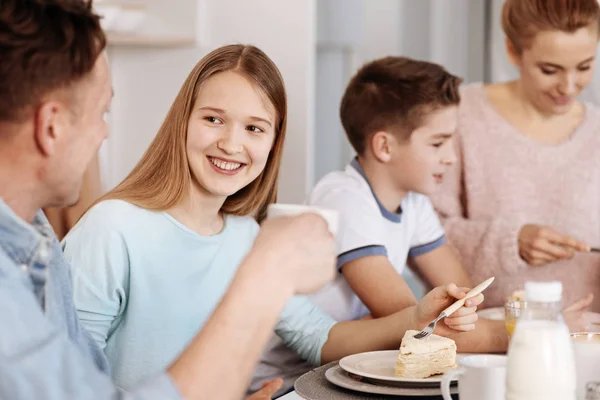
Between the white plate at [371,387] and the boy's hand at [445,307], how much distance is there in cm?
19

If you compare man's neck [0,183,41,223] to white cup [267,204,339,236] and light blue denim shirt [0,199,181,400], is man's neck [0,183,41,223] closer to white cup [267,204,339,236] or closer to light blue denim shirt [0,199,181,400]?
light blue denim shirt [0,199,181,400]

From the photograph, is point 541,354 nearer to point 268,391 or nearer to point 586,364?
point 586,364

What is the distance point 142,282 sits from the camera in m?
1.59

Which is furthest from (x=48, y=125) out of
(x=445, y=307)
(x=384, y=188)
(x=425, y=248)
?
(x=425, y=248)

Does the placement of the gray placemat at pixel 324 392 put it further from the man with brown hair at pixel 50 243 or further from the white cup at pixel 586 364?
the man with brown hair at pixel 50 243

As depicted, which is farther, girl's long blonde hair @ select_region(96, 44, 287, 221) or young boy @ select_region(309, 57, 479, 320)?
young boy @ select_region(309, 57, 479, 320)

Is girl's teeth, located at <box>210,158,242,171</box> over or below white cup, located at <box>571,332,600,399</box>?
over

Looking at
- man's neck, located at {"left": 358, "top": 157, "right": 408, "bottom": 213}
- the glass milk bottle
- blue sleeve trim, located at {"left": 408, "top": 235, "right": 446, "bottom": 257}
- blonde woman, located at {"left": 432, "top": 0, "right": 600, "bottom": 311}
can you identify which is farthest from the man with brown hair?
blonde woman, located at {"left": 432, "top": 0, "right": 600, "bottom": 311}

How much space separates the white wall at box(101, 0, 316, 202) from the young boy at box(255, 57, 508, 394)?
44cm

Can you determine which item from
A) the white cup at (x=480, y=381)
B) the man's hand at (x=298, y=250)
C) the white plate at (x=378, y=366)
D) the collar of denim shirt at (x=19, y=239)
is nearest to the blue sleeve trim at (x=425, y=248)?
the white plate at (x=378, y=366)

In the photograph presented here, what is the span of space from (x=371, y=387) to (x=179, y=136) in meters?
0.59

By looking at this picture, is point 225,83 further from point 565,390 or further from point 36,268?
point 565,390

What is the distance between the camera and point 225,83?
5.45 feet

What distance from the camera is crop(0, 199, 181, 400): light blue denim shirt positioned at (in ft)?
2.76
